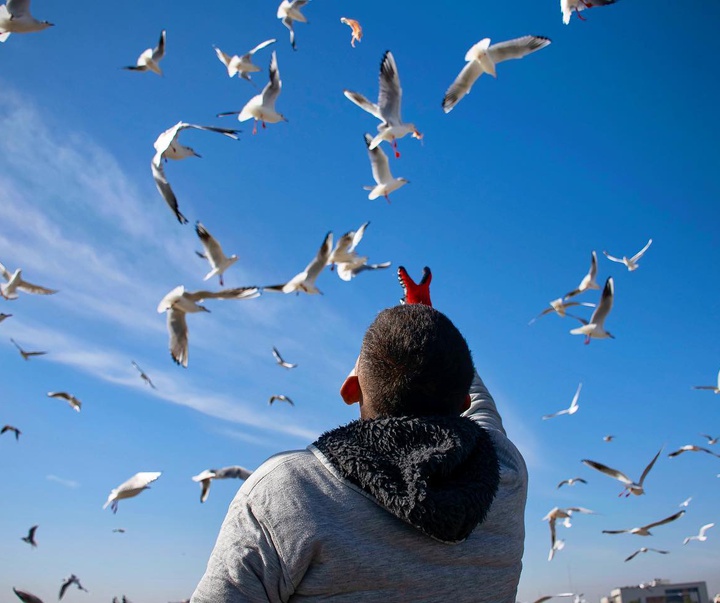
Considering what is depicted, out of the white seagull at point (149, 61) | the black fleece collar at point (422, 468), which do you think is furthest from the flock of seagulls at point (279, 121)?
the black fleece collar at point (422, 468)

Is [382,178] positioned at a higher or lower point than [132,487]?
higher

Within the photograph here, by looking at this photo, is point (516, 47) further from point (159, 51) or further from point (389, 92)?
point (159, 51)

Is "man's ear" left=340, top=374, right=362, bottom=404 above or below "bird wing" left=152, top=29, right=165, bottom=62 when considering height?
below

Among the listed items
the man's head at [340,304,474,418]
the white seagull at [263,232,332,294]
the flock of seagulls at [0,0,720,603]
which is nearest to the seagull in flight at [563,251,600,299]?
the flock of seagulls at [0,0,720,603]

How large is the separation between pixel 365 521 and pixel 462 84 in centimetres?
711

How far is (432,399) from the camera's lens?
5.62 ft

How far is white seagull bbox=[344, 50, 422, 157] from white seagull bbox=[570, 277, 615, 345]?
354 centimetres

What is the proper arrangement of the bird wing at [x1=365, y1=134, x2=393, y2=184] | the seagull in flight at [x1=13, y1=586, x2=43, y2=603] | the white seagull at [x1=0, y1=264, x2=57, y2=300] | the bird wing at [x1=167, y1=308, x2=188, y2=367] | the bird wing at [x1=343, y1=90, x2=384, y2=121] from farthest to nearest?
the white seagull at [x1=0, y1=264, x2=57, y2=300], the bird wing at [x1=365, y1=134, x2=393, y2=184], the bird wing at [x1=343, y1=90, x2=384, y2=121], the bird wing at [x1=167, y1=308, x2=188, y2=367], the seagull in flight at [x1=13, y1=586, x2=43, y2=603]

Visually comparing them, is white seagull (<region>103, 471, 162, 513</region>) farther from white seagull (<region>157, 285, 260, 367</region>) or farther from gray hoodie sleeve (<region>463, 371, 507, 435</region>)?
gray hoodie sleeve (<region>463, 371, 507, 435</region>)

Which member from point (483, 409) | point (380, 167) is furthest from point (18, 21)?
point (483, 409)

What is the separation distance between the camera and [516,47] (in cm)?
759

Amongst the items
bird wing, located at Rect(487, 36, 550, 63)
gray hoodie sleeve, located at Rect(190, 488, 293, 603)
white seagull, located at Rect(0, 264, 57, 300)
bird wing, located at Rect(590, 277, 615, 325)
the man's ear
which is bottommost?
gray hoodie sleeve, located at Rect(190, 488, 293, 603)

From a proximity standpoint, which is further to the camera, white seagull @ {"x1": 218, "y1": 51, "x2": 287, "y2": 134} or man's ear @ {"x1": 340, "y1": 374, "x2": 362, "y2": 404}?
white seagull @ {"x1": 218, "y1": 51, "x2": 287, "y2": 134}

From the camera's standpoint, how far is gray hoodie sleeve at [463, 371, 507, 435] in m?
2.25
